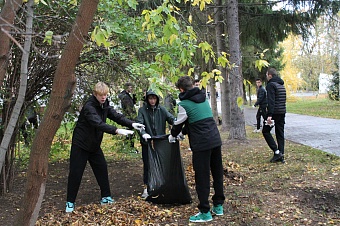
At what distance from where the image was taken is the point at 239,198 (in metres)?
5.03

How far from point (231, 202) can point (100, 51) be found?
9.65ft

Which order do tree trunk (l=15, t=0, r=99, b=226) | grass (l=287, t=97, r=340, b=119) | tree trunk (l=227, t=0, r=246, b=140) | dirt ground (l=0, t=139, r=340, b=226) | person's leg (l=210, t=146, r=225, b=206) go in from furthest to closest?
grass (l=287, t=97, r=340, b=119) < tree trunk (l=227, t=0, r=246, b=140) < person's leg (l=210, t=146, r=225, b=206) < dirt ground (l=0, t=139, r=340, b=226) < tree trunk (l=15, t=0, r=99, b=226)

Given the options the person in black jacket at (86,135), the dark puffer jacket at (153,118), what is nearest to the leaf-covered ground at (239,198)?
the person in black jacket at (86,135)

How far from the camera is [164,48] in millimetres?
5828

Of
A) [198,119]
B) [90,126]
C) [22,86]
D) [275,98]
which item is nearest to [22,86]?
[22,86]

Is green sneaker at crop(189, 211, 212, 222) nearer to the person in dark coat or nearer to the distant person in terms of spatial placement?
the person in dark coat

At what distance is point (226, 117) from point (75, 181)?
892cm

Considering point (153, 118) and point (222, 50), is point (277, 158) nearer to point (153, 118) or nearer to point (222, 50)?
point (153, 118)

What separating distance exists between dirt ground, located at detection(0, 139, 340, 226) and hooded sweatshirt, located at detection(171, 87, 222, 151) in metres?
0.91

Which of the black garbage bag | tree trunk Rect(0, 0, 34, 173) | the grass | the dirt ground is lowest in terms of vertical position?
the dirt ground

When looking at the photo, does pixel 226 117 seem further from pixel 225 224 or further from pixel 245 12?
pixel 225 224

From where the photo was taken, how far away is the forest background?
2.75 metres

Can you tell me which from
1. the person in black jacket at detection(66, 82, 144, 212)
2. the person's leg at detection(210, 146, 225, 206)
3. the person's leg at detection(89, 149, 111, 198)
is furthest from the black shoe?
the person's leg at detection(89, 149, 111, 198)

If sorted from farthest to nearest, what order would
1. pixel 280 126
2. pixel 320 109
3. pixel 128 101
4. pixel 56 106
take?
pixel 320 109, pixel 280 126, pixel 128 101, pixel 56 106
